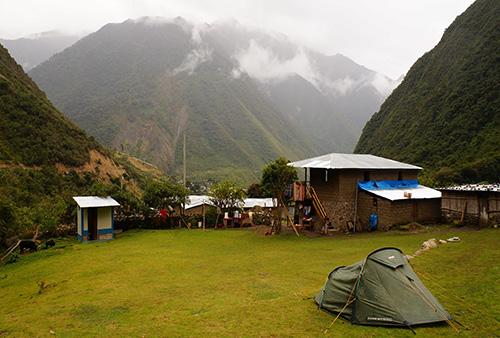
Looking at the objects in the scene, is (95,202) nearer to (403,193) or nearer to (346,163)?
(346,163)

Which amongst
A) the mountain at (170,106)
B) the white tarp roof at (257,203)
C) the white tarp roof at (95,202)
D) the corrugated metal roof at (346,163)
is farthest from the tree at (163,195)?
the mountain at (170,106)

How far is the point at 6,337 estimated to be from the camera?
381 inches

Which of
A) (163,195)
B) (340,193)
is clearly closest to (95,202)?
(163,195)

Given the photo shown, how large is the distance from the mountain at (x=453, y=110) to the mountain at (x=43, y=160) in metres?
42.4

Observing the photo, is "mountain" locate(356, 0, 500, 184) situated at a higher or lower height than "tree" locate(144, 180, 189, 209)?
higher

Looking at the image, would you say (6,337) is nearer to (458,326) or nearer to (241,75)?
(458,326)

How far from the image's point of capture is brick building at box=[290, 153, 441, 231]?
26.5m

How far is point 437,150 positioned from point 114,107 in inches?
3976

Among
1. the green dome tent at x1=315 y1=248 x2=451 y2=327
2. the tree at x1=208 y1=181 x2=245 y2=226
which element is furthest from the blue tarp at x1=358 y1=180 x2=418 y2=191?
the green dome tent at x1=315 y1=248 x2=451 y2=327

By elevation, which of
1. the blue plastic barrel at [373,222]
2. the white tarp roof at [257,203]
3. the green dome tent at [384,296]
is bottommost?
the white tarp roof at [257,203]

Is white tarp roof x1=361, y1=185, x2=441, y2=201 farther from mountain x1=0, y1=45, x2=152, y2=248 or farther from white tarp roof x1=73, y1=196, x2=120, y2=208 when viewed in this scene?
mountain x1=0, y1=45, x2=152, y2=248

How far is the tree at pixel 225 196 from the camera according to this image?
112 ft

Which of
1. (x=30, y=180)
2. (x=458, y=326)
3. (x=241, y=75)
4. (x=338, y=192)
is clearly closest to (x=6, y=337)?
(x=458, y=326)

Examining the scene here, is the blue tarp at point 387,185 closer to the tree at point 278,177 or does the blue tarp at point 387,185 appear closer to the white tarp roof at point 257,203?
the tree at point 278,177
